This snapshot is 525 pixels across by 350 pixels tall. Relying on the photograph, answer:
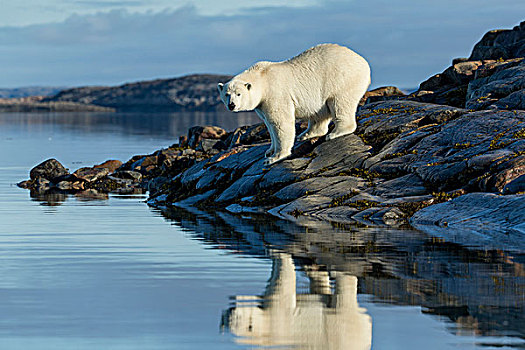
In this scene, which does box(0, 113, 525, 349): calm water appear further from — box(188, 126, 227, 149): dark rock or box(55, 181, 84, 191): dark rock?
box(188, 126, 227, 149): dark rock

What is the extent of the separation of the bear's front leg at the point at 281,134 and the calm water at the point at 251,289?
412cm

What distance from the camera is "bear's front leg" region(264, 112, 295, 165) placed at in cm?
2089

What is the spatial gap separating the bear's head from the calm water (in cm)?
340

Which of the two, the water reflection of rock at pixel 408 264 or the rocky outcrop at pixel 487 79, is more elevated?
the rocky outcrop at pixel 487 79

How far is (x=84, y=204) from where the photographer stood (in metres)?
23.8

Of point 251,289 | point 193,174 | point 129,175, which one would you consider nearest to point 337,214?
point 193,174

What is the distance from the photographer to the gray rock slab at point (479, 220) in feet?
46.4

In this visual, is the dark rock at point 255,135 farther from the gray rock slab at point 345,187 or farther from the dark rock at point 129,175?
the gray rock slab at point 345,187

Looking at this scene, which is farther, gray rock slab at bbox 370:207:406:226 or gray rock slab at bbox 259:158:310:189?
gray rock slab at bbox 259:158:310:189

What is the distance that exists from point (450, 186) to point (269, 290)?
908 centimetres

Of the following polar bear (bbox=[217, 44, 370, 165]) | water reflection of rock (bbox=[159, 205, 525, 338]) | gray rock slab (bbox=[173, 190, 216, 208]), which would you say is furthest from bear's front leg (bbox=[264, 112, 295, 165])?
water reflection of rock (bbox=[159, 205, 525, 338])

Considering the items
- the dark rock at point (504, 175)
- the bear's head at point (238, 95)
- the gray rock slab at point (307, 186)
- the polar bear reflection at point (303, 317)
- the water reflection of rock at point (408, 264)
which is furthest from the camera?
the gray rock slab at point (307, 186)

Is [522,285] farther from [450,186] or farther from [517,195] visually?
[450,186]

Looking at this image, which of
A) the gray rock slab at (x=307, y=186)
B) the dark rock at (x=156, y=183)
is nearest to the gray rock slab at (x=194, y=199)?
the gray rock slab at (x=307, y=186)
